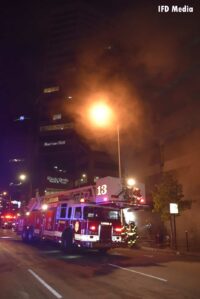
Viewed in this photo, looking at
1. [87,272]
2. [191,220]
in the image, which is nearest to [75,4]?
[191,220]

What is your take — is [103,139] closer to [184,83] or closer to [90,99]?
[90,99]

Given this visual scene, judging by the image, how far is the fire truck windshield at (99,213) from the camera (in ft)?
47.3

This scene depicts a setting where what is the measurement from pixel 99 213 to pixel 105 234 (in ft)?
2.91

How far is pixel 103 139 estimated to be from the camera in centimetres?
2578

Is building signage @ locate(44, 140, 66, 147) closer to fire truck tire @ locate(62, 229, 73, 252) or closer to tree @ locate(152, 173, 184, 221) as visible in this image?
tree @ locate(152, 173, 184, 221)

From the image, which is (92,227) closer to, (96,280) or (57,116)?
(96,280)

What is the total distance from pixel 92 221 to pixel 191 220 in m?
8.93

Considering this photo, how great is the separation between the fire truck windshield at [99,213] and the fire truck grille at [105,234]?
345mm

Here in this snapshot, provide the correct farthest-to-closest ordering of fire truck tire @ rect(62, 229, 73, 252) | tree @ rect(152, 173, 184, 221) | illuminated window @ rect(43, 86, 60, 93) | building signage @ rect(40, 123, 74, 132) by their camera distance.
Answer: illuminated window @ rect(43, 86, 60, 93) → building signage @ rect(40, 123, 74, 132) → tree @ rect(152, 173, 184, 221) → fire truck tire @ rect(62, 229, 73, 252)

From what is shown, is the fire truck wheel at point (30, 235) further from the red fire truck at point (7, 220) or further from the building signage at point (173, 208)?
the red fire truck at point (7, 220)

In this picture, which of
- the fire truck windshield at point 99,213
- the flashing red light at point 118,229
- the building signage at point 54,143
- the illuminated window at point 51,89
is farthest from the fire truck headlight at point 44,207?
the illuminated window at point 51,89

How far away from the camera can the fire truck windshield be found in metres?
14.4

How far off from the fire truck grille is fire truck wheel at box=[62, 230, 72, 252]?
156 cm

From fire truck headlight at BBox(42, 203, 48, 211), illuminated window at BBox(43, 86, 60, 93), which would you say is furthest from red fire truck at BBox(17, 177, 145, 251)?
illuminated window at BBox(43, 86, 60, 93)
